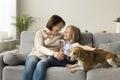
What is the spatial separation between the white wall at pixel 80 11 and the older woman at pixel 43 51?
1.66 m

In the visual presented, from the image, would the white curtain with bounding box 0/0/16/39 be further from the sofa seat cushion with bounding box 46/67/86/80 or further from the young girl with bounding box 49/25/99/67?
the sofa seat cushion with bounding box 46/67/86/80

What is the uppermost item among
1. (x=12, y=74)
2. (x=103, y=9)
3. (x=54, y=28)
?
(x=103, y=9)

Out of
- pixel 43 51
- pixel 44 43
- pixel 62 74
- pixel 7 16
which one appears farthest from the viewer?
pixel 7 16

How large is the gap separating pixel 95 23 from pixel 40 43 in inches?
75.9

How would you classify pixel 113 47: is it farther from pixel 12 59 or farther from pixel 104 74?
pixel 12 59

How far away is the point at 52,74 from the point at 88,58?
1.42 feet

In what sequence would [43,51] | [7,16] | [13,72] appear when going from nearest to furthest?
1. [13,72]
2. [43,51]
3. [7,16]

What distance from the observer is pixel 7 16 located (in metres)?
4.95

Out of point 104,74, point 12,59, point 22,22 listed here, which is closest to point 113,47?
point 104,74

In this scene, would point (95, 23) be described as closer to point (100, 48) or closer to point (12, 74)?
point (100, 48)

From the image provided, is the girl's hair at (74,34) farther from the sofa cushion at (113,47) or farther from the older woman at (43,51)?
the sofa cushion at (113,47)

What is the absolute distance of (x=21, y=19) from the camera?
4.77 metres

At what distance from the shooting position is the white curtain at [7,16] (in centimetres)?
489

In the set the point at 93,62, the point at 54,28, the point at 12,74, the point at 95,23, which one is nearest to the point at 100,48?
the point at 93,62
